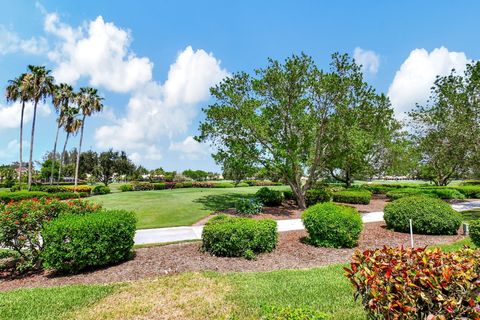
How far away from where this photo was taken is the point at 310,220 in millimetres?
8984

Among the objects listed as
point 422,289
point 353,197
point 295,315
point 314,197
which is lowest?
point 295,315

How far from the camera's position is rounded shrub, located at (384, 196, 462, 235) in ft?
33.5

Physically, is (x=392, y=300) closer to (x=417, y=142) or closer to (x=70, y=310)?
(x=70, y=310)

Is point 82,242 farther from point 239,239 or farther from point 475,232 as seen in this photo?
point 475,232

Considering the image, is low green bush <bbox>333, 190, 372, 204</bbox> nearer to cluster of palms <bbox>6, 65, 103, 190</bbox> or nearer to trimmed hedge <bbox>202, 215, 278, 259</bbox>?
trimmed hedge <bbox>202, 215, 278, 259</bbox>

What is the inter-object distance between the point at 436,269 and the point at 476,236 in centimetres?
753

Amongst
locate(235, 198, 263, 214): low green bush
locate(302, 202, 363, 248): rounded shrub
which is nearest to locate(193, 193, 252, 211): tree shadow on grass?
locate(235, 198, 263, 214): low green bush

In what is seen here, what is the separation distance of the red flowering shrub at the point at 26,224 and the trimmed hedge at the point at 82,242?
495mm

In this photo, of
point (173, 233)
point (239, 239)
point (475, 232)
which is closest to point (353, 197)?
point (475, 232)

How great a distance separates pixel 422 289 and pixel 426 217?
9.58 m

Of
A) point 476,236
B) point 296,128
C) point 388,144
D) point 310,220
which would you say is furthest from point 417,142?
point 310,220

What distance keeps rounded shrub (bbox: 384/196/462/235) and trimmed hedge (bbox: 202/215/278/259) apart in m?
5.98

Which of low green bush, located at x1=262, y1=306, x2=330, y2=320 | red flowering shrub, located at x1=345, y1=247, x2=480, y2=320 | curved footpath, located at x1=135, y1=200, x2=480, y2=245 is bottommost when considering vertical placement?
curved footpath, located at x1=135, y1=200, x2=480, y2=245

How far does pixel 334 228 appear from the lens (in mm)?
8523
